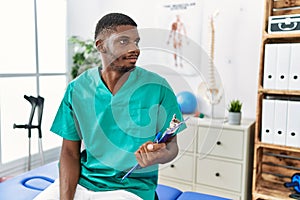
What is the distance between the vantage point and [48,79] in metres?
2.58

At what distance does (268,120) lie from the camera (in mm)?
1680

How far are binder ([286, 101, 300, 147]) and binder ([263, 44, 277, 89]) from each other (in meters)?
0.16

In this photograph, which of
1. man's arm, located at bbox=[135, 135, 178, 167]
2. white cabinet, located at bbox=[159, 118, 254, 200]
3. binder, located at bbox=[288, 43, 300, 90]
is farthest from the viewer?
white cabinet, located at bbox=[159, 118, 254, 200]

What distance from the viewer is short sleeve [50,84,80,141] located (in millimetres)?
923

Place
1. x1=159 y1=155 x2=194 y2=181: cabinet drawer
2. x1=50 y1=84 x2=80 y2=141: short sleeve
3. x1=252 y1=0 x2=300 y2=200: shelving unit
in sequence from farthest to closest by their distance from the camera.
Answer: x1=159 y1=155 x2=194 y2=181: cabinet drawer → x1=252 y1=0 x2=300 y2=200: shelving unit → x1=50 y1=84 x2=80 y2=141: short sleeve

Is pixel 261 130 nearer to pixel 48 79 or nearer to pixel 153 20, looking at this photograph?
pixel 153 20

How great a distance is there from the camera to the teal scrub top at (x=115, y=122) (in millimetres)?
764

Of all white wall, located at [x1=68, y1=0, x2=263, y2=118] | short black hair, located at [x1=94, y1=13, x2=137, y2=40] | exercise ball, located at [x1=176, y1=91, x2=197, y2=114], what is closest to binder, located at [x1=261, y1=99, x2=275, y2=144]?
white wall, located at [x1=68, y1=0, x2=263, y2=118]

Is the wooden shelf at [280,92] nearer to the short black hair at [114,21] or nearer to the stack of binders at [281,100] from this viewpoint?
the stack of binders at [281,100]

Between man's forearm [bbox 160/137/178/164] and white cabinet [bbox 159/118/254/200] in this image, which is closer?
man's forearm [bbox 160/137/178/164]

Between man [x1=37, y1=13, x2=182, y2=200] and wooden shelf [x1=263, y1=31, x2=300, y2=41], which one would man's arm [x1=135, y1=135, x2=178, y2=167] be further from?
wooden shelf [x1=263, y1=31, x2=300, y2=41]

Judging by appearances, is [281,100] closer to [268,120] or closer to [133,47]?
[268,120]

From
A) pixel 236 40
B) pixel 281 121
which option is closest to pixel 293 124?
pixel 281 121

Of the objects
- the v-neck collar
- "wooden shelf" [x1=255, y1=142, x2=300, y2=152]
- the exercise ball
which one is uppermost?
the v-neck collar
